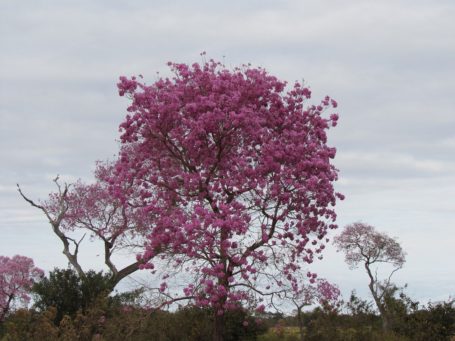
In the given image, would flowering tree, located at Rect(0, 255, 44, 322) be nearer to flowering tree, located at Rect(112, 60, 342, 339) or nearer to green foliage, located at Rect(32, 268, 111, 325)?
green foliage, located at Rect(32, 268, 111, 325)

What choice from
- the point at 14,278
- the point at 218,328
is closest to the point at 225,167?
the point at 218,328

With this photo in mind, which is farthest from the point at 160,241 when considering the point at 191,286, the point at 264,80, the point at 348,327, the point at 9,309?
the point at 9,309

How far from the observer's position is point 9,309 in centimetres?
4609

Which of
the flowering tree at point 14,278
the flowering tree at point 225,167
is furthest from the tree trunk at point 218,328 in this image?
the flowering tree at point 14,278

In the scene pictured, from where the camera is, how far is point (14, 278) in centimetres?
4575

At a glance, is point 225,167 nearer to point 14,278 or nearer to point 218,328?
point 218,328

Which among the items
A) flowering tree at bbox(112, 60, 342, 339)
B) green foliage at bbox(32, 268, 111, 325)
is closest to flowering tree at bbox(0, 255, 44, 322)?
green foliage at bbox(32, 268, 111, 325)

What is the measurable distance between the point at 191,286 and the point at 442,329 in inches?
386

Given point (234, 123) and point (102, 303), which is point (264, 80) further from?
point (102, 303)

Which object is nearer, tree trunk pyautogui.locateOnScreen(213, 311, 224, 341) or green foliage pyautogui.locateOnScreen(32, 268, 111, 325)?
tree trunk pyautogui.locateOnScreen(213, 311, 224, 341)

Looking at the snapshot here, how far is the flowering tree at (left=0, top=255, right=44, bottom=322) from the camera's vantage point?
4578cm

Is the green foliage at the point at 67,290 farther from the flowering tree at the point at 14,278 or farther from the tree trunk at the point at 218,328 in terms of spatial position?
the flowering tree at the point at 14,278

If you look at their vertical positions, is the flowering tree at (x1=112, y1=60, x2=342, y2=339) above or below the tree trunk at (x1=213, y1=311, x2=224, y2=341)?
above

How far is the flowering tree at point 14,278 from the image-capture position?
45.8m
